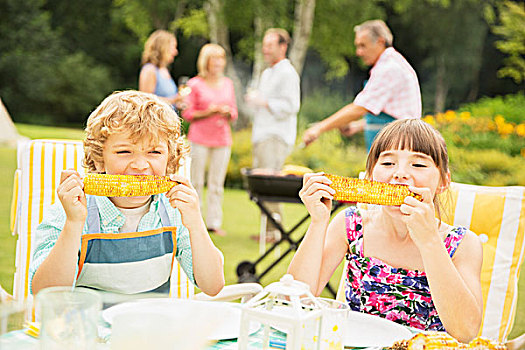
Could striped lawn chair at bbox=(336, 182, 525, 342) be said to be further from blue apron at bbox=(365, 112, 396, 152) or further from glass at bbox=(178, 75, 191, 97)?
glass at bbox=(178, 75, 191, 97)

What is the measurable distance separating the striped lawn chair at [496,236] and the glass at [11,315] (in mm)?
1998

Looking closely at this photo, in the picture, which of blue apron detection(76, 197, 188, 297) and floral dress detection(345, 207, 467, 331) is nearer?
blue apron detection(76, 197, 188, 297)

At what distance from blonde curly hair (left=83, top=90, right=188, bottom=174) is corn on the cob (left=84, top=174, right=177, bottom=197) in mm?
214

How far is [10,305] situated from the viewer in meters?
1.07

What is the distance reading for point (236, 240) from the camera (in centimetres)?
723

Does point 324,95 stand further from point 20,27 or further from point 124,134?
point 124,134

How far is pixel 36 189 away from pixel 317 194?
4.16ft

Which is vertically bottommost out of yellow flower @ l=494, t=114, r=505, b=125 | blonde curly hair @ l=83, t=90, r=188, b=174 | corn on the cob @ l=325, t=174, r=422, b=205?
corn on the cob @ l=325, t=174, r=422, b=205

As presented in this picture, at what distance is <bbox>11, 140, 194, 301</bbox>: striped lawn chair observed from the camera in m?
2.55

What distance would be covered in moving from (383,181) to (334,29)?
1643cm

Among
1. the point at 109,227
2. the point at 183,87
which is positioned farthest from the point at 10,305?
the point at 183,87

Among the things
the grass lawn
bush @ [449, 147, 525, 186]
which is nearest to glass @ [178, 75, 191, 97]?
the grass lawn

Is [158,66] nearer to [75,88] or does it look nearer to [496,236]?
[496,236]

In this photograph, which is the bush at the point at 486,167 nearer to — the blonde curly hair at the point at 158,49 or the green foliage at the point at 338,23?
the blonde curly hair at the point at 158,49
